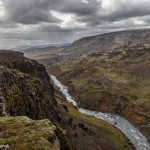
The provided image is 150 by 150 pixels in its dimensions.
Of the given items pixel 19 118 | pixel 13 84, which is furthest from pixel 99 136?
pixel 19 118

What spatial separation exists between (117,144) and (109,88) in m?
76.1

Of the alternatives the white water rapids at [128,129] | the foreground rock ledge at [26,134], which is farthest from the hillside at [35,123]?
the white water rapids at [128,129]

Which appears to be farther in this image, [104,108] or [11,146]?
[104,108]

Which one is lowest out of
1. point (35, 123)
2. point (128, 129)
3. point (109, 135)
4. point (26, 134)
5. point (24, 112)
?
point (128, 129)

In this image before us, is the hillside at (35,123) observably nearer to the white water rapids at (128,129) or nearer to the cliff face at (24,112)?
the cliff face at (24,112)

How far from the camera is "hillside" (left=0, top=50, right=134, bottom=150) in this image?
27.0 meters

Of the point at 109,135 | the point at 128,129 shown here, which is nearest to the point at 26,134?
the point at 109,135

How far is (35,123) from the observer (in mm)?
31109

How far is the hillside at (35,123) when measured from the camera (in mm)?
27031

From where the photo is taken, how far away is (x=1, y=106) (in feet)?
145

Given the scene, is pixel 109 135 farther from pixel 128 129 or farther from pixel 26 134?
pixel 26 134

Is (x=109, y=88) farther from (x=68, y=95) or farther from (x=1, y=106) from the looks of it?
(x=1, y=106)

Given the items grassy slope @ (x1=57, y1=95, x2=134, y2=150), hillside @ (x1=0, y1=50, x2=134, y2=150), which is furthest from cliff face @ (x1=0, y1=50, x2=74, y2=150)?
grassy slope @ (x1=57, y1=95, x2=134, y2=150)

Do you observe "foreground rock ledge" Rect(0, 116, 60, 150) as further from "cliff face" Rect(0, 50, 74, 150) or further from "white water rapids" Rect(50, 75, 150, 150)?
"white water rapids" Rect(50, 75, 150, 150)
